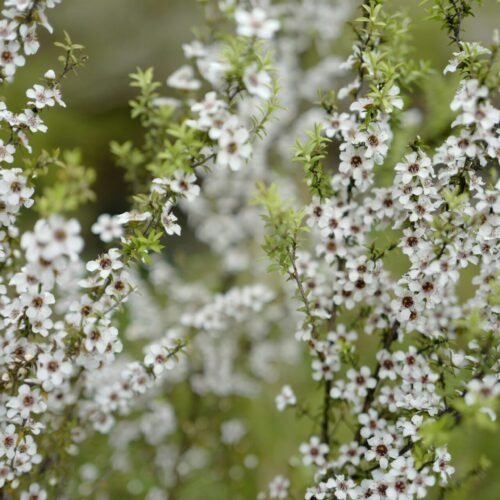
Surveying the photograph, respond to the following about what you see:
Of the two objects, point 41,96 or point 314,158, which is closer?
point 314,158

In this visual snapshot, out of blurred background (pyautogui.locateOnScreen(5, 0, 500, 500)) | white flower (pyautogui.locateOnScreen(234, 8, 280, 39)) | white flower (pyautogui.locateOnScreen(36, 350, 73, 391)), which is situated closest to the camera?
white flower (pyautogui.locateOnScreen(234, 8, 280, 39))

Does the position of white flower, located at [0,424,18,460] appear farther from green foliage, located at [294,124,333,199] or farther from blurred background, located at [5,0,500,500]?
blurred background, located at [5,0,500,500]

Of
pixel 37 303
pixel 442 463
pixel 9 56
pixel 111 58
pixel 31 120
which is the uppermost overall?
pixel 111 58

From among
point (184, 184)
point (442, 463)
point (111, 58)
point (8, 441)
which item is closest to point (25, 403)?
point (8, 441)

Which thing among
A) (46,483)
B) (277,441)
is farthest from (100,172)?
(46,483)

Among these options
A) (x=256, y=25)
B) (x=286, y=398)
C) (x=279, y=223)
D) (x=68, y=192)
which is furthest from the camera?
(x=286, y=398)

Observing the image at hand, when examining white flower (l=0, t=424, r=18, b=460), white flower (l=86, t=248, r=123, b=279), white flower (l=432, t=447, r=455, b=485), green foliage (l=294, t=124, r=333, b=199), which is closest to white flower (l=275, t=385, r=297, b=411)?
white flower (l=432, t=447, r=455, b=485)

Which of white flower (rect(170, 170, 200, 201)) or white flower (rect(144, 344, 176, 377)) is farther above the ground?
white flower (rect(170, 170, 200, 201))

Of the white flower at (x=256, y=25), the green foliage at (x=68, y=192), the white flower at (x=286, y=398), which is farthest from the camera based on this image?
the white flower at (x=286, y=398)

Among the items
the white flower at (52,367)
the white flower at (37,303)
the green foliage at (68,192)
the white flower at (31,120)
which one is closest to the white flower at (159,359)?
the white flower at (52,367)

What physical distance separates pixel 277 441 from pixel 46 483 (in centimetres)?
245

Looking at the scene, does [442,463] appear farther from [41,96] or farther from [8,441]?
[41,96]

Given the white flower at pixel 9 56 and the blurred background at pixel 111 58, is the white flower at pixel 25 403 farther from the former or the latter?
the blurred background at pixel 111 58

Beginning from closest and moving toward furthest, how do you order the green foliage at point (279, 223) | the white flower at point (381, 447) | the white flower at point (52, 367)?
the green foliage at point (279, 223) < the white flower at point (52, 367) < the white flower at point (381, 447)
